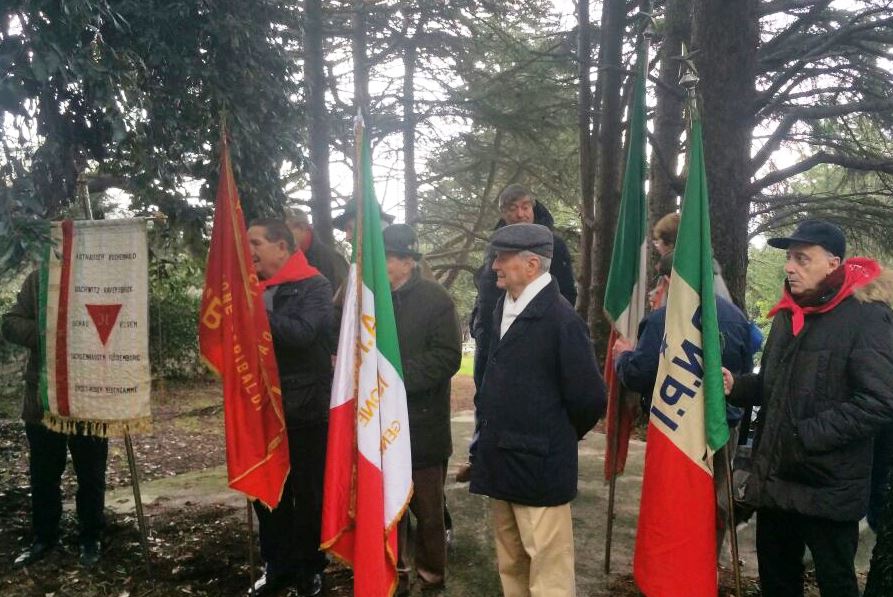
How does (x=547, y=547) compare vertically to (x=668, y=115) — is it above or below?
below

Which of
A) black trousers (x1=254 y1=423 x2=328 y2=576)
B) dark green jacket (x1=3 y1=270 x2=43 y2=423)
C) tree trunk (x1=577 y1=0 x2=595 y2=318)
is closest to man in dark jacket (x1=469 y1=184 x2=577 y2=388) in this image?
black trousers (x1=254 y1=423 x2=328 y2=576)

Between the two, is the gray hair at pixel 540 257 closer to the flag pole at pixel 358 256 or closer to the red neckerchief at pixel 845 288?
the flag pole at pixel 358 256

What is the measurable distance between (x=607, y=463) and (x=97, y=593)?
291 centimetres

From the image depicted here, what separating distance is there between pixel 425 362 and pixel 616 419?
116 centimetres

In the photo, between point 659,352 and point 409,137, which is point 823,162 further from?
point 409,137

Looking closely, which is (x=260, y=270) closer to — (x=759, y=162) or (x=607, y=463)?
(x=607, y=463)

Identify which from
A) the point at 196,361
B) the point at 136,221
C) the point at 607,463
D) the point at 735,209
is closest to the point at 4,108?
the point at 136,221

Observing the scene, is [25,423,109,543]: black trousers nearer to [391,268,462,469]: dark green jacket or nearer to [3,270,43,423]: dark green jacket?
[3,270,43,423]: dark green jacket

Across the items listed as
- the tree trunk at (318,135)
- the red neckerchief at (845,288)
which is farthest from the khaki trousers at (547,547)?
the tree trunk at (318,135)

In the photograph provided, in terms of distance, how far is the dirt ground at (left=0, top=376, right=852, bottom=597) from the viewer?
368cm

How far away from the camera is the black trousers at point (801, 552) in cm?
252

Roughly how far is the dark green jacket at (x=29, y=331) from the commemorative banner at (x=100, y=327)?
11.6 inches

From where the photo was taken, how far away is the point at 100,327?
3.55 metres

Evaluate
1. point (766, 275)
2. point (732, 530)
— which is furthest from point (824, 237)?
point (766, 275)
